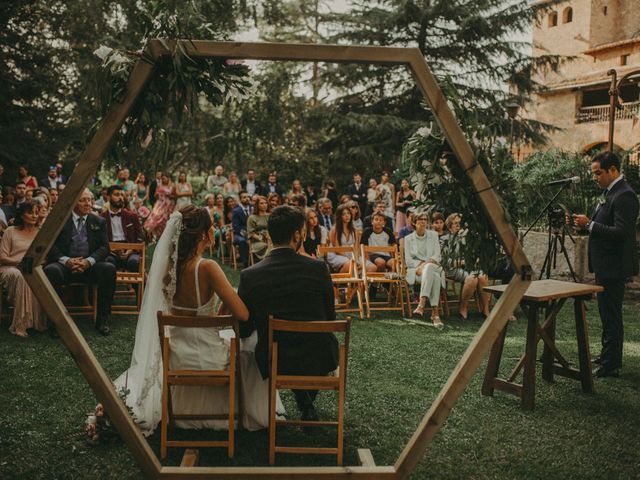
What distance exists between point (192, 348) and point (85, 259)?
3.56 meters

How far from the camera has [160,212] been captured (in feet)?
40.9

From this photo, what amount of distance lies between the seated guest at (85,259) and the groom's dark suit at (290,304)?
341cm

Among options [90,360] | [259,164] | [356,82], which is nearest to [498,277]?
[90,360]

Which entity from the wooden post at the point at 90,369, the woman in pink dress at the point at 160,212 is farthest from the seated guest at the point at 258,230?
the wooden post at the point at 90,369

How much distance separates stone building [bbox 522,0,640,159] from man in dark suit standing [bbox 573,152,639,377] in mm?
21873

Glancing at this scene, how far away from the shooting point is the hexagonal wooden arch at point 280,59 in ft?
10.7

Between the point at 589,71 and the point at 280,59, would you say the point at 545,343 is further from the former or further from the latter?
the point at 589,71

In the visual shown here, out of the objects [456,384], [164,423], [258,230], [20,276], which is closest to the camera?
[456,384]

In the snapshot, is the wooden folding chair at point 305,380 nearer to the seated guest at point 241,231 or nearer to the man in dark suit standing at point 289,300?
the man in dark suit standing at point 289,300

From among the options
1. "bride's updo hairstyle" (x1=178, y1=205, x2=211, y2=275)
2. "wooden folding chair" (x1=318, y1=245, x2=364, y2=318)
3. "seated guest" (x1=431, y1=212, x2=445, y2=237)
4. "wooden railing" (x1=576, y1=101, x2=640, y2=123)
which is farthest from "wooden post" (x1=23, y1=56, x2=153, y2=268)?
"wooden railing" (x1=576, y1=101, x2=640, y2=123)

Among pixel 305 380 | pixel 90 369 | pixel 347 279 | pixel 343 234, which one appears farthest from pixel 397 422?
pixel 343 234

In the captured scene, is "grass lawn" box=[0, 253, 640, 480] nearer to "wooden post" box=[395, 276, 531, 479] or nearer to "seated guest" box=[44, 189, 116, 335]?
"wooden post" box=[395, 276, 531, 479]

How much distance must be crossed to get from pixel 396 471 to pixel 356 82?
62.8 ft

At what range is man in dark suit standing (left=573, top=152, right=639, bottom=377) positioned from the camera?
552 centimetres
